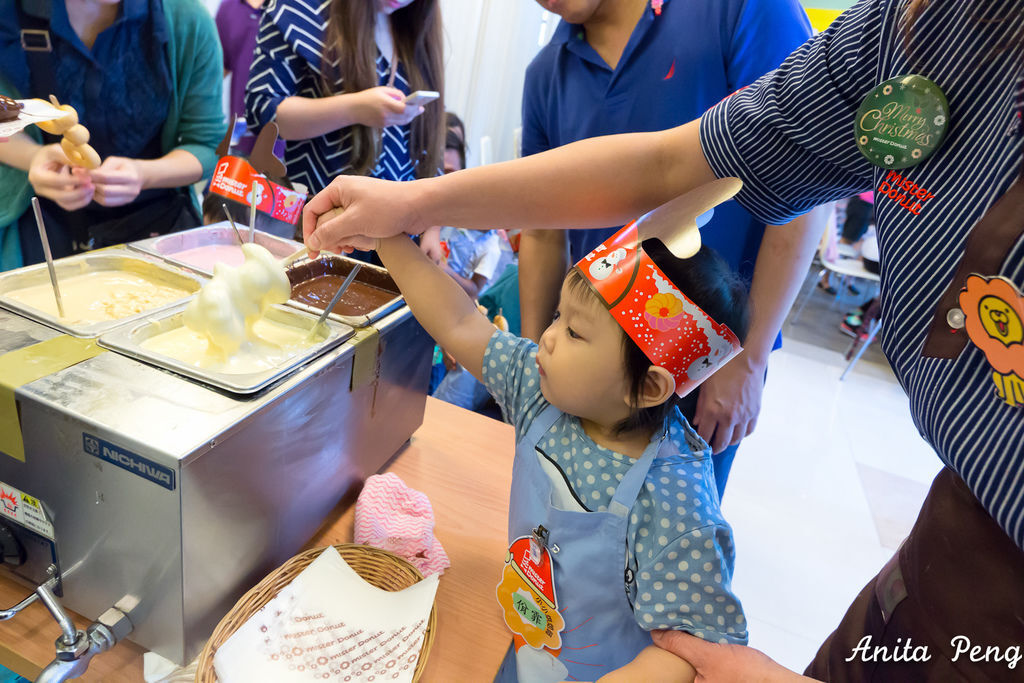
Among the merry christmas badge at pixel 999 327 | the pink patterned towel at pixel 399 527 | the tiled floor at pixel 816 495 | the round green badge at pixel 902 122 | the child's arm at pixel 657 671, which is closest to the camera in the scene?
the merry christmas badge at pixel 999 327

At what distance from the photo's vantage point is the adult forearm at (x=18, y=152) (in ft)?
4.59

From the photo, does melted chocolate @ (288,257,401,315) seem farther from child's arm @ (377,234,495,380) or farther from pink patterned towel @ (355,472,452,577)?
pink patterned towel @ (355,472,452,577)

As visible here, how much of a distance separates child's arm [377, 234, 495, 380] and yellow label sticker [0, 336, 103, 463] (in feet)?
A: 1.41

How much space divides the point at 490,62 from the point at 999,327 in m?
3.72

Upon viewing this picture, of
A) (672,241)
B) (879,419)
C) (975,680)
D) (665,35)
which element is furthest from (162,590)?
(879,419)

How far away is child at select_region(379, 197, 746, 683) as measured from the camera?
78 centimetres

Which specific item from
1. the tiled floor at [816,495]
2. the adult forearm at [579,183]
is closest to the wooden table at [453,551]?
the adult forearm at [579,183]

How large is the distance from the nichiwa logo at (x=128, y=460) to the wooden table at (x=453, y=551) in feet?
0.94

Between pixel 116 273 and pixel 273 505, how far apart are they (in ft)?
1.96

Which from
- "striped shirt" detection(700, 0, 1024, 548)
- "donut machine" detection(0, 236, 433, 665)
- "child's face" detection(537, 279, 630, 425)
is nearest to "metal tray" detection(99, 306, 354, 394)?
"donut machine" detection(0, 236, 433, 665)

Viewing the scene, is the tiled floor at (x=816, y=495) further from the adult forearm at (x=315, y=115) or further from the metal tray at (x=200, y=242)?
the adult forearm at (x=315, y=115)

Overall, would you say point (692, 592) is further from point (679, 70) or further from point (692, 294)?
point (679, 70)

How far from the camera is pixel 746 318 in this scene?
2.89ft

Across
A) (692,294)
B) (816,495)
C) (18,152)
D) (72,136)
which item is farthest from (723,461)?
(816,495)
